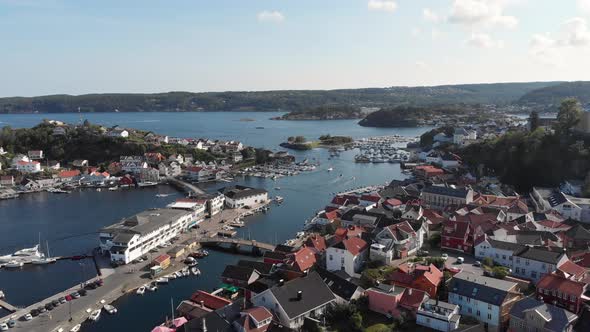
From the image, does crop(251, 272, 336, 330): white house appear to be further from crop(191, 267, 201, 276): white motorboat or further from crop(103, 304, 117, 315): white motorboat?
crop(191, 267, 201, 276): white motorboat

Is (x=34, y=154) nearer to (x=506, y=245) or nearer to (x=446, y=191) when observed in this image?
(x=446, y=191)

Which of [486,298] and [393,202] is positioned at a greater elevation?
[486,298]

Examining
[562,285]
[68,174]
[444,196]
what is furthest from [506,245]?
[68,174]

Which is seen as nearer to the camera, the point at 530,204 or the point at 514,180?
the point at 530,204

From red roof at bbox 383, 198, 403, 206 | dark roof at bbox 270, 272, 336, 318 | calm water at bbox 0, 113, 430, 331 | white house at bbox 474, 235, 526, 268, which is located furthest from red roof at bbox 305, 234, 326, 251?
red roof at bbox 383, 198, 403, 206

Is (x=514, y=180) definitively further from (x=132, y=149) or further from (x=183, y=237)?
(x=132, y=149)

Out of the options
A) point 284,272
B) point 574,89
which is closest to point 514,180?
point 284,272
